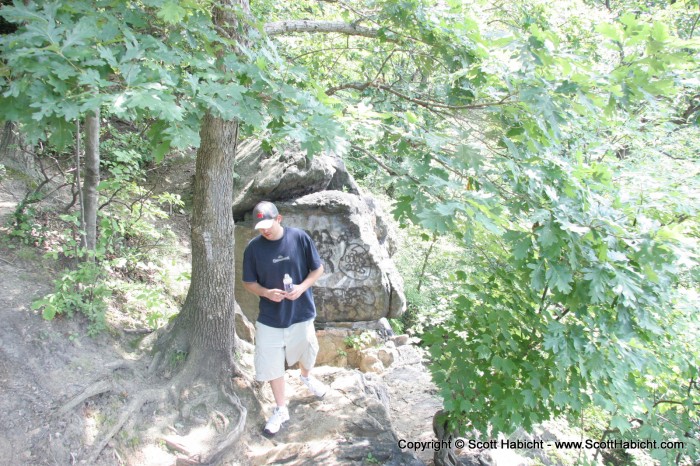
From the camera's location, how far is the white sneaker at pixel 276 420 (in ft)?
13.2

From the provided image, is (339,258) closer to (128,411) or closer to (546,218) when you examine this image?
(128,411)

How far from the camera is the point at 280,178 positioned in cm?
698

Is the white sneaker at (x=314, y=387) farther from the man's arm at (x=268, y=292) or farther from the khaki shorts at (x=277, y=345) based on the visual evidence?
the man's arm at (x=268, y=292)

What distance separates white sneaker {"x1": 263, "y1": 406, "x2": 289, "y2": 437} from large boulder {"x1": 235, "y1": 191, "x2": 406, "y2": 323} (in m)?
3.05

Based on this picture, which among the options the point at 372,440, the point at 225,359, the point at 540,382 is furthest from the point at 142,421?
the point at 540,382

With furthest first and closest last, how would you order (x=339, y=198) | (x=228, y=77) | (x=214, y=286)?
(x=339, y=198), (x=214, y=286), (x=228, y=77)

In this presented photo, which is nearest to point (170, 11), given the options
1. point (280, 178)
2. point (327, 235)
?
point (280, 178)

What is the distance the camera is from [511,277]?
3527mm

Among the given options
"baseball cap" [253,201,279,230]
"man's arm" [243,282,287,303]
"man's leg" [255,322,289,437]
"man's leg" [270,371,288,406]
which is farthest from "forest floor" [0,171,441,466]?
"baseball cap" [253,201,279,230]

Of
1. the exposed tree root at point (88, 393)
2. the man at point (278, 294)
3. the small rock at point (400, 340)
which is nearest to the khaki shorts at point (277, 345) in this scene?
the man at point (278, 294)

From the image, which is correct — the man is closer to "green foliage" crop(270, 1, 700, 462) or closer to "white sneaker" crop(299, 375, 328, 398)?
"white sneaker" crop(299, 375, 328, 398)

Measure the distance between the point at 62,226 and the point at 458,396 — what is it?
4.86 m

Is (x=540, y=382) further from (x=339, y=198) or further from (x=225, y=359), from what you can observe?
(x=339, y=198)

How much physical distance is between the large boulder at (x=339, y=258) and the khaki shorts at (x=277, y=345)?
2998 millimetres
